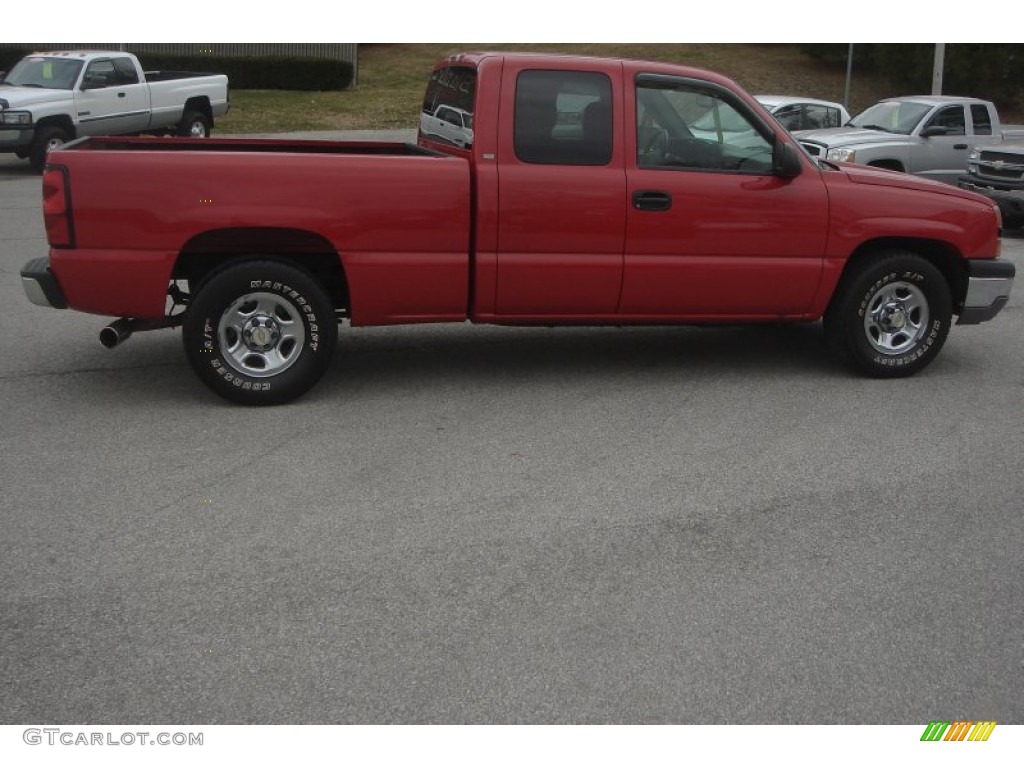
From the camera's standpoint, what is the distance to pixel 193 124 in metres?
23.5

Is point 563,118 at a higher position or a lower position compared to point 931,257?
higher

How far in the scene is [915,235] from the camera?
764 centimetres

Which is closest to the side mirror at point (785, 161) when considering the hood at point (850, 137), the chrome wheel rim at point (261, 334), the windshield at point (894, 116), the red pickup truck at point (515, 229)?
the red pickup truck at point (515, 229)

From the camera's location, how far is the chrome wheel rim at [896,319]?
7.74 metres

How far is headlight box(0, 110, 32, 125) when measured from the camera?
18875 mm

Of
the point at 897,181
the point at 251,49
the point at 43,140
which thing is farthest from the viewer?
the point at 251,49

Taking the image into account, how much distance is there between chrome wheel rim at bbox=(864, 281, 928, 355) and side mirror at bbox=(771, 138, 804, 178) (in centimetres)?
103

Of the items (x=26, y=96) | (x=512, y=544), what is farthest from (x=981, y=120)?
(x=512, y=544)

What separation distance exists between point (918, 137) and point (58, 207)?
43.2 ft

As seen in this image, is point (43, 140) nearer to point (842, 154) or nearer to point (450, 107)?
point (842, 154)

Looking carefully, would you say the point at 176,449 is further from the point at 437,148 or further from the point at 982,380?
the point at 982,380
